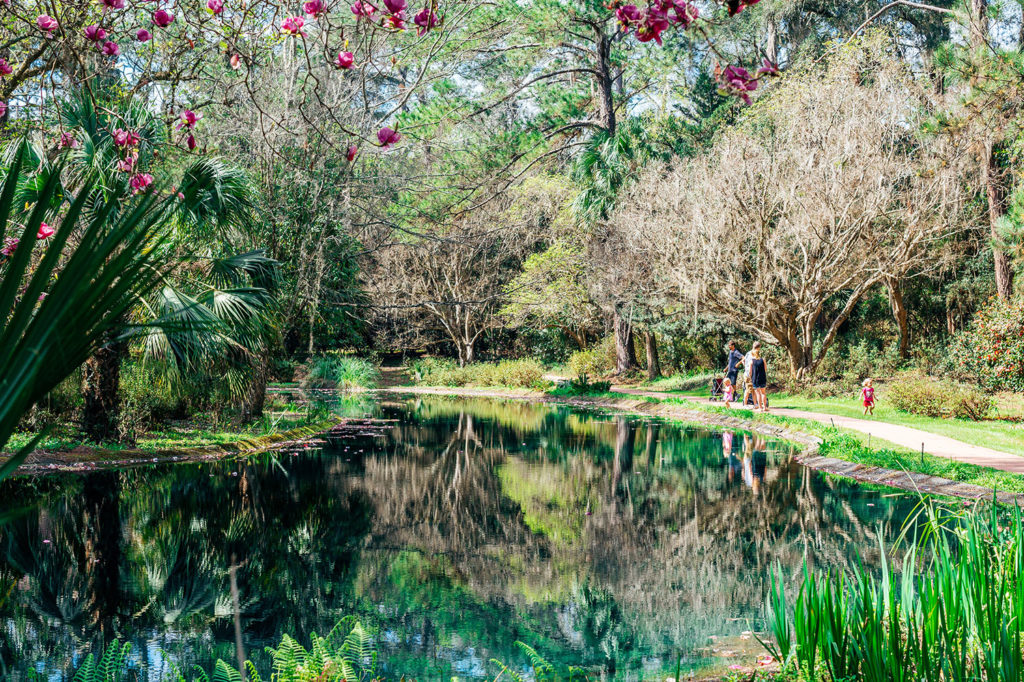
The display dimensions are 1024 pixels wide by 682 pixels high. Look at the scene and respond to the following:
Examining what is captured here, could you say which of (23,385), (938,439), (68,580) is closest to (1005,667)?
(23,385)

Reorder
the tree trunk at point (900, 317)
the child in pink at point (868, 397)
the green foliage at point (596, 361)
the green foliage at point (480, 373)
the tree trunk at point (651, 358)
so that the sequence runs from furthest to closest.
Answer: the green foliage at point (596, 361)
the green foliage at point (480, 373)
the tree trunk at point (651, 358)
the tree trunk at point (900, 317)
the child in pink at point (868, 397)

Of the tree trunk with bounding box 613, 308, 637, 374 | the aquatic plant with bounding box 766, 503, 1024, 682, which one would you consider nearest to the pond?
the aquatic plant with bounding box 766, 503, 1024, 682

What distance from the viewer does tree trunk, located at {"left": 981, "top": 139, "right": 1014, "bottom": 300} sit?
68.2ft

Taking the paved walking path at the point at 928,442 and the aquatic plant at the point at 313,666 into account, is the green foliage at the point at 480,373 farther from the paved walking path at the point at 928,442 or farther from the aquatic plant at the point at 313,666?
the aquatic plant at the point at 313,666

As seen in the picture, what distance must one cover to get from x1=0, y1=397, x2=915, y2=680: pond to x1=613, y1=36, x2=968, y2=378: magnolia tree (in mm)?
8645

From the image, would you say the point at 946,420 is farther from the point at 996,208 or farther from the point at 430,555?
the point at 430,555

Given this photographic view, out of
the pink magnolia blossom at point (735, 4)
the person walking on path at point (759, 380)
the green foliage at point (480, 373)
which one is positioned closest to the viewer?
the pink magnolia blossom at point (735, 4)

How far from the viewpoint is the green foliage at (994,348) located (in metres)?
18.3

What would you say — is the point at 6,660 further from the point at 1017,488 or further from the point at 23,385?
the point at 1017,488

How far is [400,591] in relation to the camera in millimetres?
6793

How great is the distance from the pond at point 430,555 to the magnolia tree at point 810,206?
8.65m

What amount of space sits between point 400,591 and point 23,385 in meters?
5.57

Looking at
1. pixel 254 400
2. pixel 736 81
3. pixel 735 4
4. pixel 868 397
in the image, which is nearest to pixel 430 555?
pixel 736 81

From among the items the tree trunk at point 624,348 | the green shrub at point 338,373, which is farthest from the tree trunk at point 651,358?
the green shrub at point 338,373
